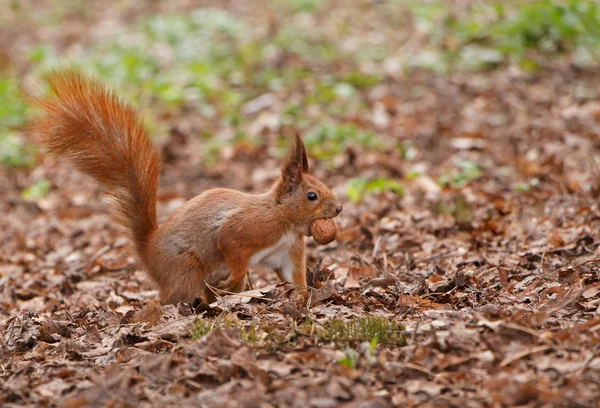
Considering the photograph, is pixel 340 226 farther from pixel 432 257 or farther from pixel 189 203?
pixel 189 203

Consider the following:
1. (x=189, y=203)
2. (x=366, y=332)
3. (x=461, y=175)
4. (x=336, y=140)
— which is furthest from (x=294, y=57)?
(x=366, y=332)

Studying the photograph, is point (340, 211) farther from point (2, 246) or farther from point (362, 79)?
point (362, 79)

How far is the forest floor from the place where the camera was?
10.9 feet

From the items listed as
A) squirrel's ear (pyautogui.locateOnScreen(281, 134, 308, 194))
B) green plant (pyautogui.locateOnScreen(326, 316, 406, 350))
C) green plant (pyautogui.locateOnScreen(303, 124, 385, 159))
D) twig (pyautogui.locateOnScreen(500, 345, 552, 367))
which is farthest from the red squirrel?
green plant (pyautogui.locateOnScreen(303, 124, 385, 159))

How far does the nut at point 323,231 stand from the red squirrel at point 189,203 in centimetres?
5

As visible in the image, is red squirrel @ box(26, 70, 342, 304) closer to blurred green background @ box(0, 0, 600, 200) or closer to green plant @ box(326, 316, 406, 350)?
green plant @ box(326, 316, 406, 350)

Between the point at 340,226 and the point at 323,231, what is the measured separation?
5.97 ft

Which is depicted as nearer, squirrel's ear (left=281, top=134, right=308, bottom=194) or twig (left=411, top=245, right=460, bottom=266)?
squirrel's ear (left=281, top=134, right=308, bottom=194)

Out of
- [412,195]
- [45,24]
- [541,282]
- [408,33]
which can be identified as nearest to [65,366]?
[541,282]

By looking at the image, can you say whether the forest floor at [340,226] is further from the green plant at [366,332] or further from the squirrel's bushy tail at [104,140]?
the squirrel's bushy tail at [104,140]

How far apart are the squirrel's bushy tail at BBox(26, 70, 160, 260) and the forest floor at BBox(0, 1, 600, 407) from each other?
0.72 metres

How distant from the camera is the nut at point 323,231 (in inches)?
180

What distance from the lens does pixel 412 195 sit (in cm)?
693

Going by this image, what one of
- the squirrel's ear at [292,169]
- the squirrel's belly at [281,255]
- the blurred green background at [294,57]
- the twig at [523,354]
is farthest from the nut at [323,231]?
the blurred green background at [294,57]
